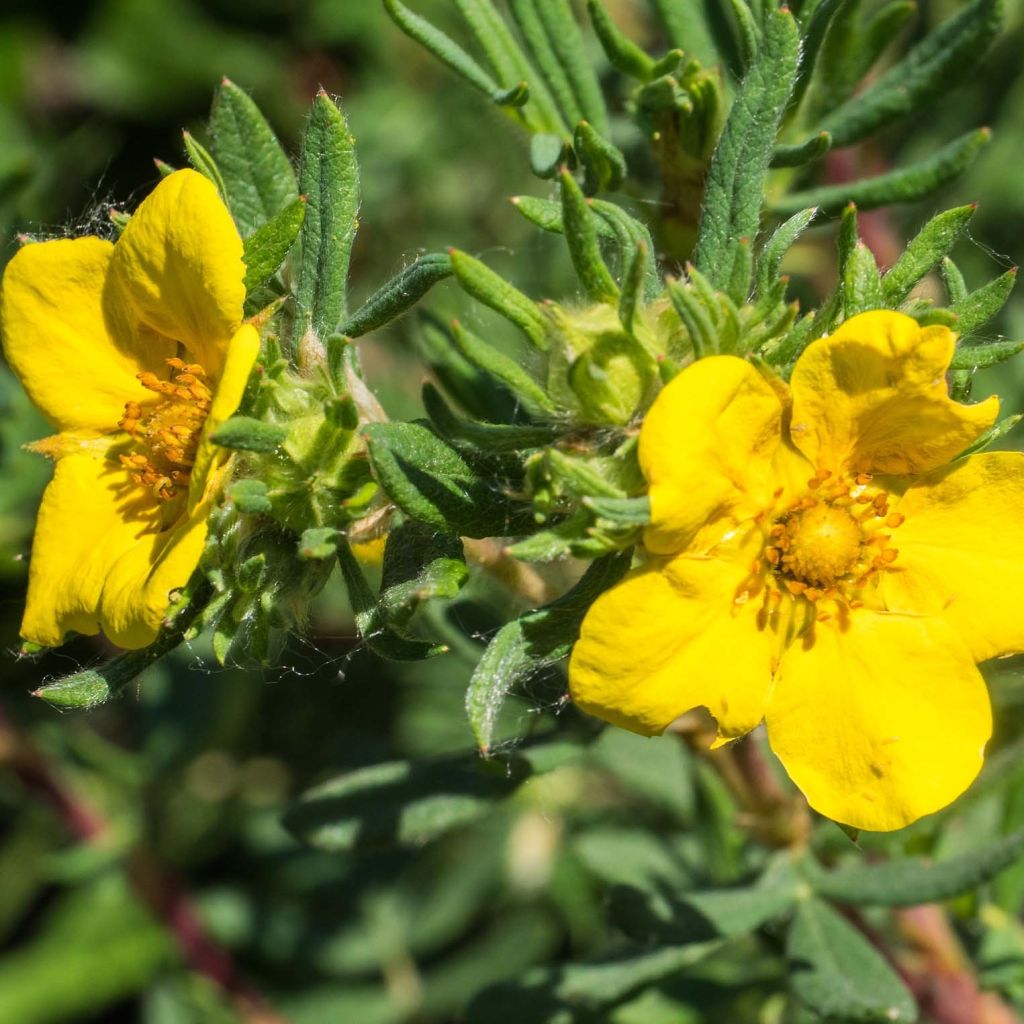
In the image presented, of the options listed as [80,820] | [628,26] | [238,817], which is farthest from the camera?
[628,26]

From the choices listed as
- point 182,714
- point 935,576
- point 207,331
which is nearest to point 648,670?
point 935,576

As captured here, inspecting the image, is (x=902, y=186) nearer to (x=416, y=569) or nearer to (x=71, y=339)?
(x=416, y=569)

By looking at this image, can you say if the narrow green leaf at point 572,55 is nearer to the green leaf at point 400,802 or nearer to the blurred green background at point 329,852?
the blurred green background at point 329,852

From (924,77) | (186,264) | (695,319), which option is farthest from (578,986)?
(924,77)

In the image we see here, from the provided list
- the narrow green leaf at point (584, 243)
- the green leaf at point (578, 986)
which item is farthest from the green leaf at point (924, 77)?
the green leaf at point (578, 986)

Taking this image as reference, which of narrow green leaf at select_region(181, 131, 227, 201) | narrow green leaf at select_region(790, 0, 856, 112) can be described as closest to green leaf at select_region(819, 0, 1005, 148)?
narrow green leaf at select_region(790, 0, 856, 112)

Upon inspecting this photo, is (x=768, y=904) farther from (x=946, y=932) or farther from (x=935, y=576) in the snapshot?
(x=935, y=576)
